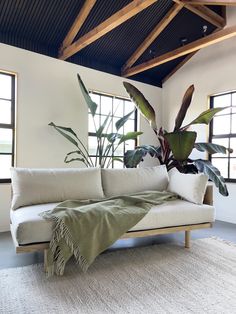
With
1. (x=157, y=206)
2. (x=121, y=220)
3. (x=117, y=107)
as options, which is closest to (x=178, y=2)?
(x=117, y=107)

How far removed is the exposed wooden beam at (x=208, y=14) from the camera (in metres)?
3.67

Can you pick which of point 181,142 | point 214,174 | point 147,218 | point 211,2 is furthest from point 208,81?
point 147,218

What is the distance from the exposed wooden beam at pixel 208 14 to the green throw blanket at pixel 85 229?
318cm

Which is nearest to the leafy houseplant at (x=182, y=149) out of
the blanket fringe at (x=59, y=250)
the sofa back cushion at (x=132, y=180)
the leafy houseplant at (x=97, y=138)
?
the leafy houseplant at (x=97, y=138)

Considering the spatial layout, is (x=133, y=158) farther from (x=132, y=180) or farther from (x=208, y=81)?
(x=208, y=81)

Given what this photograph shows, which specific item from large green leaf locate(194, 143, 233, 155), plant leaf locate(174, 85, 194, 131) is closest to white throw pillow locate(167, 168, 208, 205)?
large green leaf locate(194, 143, 233, 155)

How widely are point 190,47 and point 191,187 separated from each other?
7.61ft

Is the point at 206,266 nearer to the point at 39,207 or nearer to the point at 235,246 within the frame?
the point at 235,246

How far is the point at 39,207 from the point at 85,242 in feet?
2.00

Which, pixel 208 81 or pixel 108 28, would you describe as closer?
pixel 108 28

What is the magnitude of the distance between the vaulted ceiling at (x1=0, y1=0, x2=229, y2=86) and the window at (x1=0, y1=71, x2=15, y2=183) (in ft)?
1.82

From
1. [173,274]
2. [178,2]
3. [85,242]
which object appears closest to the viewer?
[85,242]

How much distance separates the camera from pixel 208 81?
430 centimetres

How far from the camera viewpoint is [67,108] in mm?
3869
